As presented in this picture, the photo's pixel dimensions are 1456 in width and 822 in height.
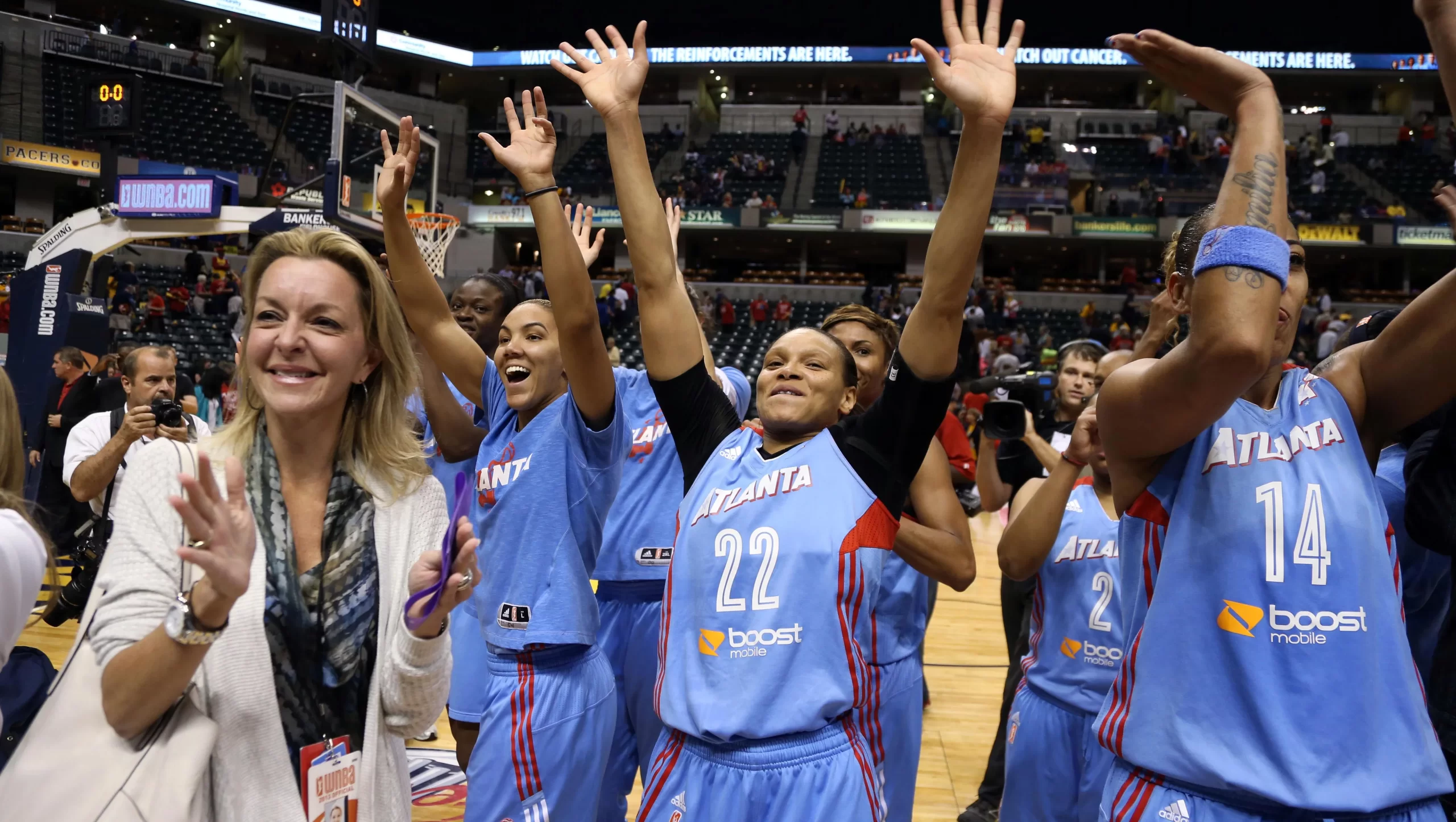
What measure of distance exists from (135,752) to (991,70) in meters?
1.92

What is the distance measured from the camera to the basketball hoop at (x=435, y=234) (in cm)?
942

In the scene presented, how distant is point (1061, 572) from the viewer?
3318 millimetres

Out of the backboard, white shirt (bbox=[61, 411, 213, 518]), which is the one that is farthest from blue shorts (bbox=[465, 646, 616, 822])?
the backboard

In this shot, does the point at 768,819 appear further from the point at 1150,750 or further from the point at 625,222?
the point at 625,222

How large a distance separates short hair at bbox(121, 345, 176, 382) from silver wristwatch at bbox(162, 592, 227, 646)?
473cm

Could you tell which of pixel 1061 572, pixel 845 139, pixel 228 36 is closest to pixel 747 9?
pixel 845 139

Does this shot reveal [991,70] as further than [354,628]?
Yes

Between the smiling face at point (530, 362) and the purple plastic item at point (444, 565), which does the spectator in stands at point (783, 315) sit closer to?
the smiling face at point (530, 362)

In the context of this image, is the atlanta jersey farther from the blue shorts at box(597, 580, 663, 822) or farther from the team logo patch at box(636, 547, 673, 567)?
the team logo patch at box(636, 547, 673, 567)

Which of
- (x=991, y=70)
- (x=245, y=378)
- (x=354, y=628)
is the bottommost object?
(x=354, y=628)

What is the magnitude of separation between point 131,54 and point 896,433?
32125 millimetres

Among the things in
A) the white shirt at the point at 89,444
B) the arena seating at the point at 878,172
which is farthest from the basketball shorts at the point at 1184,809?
the arena seating at the point at 878,172

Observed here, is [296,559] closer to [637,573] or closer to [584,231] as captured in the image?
[637,573]

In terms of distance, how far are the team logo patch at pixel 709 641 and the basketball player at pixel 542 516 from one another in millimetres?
686
